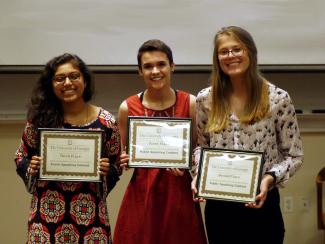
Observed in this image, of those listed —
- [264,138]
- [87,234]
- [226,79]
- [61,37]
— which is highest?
[61,37]

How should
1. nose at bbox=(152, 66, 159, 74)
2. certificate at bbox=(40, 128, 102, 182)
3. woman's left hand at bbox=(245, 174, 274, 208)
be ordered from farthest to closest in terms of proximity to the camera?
nose at bbox=(152, 66, 159, 74)
certificate at bbox=(40, 128, 102, 182)
woman's left hand at bbox=(245, 174, 274, 208)

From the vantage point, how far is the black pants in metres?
2.10

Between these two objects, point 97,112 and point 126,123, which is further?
point 126,123

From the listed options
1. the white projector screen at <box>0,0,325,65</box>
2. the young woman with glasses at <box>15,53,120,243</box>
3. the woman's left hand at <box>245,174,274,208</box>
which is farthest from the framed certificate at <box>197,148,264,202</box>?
the white projector screen at <box>0,0,325,65</box>

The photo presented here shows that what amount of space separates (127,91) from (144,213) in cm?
141

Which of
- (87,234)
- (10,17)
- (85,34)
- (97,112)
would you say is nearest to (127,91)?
(85,34)

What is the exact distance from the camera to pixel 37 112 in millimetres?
2201

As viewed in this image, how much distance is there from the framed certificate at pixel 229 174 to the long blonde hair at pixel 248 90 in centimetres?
14

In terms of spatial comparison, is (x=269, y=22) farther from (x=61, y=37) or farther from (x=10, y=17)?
(x=10, y=17)

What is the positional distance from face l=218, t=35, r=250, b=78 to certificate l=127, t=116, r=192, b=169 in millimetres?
316

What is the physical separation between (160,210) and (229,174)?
0.45 metres

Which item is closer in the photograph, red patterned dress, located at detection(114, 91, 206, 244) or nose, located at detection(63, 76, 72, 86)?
nose, located at detection(63, 76, 72, 86)

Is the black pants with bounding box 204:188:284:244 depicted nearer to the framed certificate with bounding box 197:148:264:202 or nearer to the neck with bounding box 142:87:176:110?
the framed certificate with bounding box 197:148:264:202

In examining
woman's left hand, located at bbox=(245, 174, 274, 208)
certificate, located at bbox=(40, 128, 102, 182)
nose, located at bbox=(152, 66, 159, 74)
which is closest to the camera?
woman's left hand, located at bbox=(245, 174, 274, 208)
